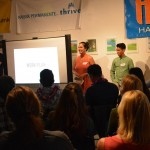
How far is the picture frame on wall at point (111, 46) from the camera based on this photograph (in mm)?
6230

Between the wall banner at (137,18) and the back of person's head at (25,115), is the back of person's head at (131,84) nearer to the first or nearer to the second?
the back of person's head at (25,115)

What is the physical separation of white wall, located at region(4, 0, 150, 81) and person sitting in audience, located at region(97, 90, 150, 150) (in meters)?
4.53

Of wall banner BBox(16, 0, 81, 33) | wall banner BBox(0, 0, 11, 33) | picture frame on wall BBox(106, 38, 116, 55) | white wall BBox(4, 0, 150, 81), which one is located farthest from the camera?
wall banner BBox(0, 0, 11, 33)

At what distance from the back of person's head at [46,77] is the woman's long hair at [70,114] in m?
1.25

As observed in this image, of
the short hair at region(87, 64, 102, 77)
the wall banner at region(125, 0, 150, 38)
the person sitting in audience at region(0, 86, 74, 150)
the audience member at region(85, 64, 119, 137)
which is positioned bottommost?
the audience member at region(85, 64, 119, 137)

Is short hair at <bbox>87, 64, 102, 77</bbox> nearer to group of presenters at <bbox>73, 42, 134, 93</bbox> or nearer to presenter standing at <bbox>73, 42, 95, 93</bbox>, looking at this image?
group of presenters at <bbox>73, 42, 134, 93</bbox>

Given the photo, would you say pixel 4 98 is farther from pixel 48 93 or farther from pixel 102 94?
pixel 102 94

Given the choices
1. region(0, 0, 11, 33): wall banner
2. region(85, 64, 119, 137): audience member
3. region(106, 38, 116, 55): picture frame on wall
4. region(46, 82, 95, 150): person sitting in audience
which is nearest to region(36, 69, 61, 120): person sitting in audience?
region(85, 64, 119, 137): audience member

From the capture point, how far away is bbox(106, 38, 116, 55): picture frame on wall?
6230 millimetres

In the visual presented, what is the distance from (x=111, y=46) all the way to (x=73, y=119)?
13.4ft

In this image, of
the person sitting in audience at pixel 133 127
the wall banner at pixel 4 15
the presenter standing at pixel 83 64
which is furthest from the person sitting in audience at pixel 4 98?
the wall banner at pixel 4 15

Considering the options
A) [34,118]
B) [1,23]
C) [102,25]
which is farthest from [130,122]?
[1,23]

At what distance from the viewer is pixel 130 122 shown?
1.58 metres

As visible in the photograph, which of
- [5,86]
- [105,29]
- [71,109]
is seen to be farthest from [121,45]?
[71,109]
